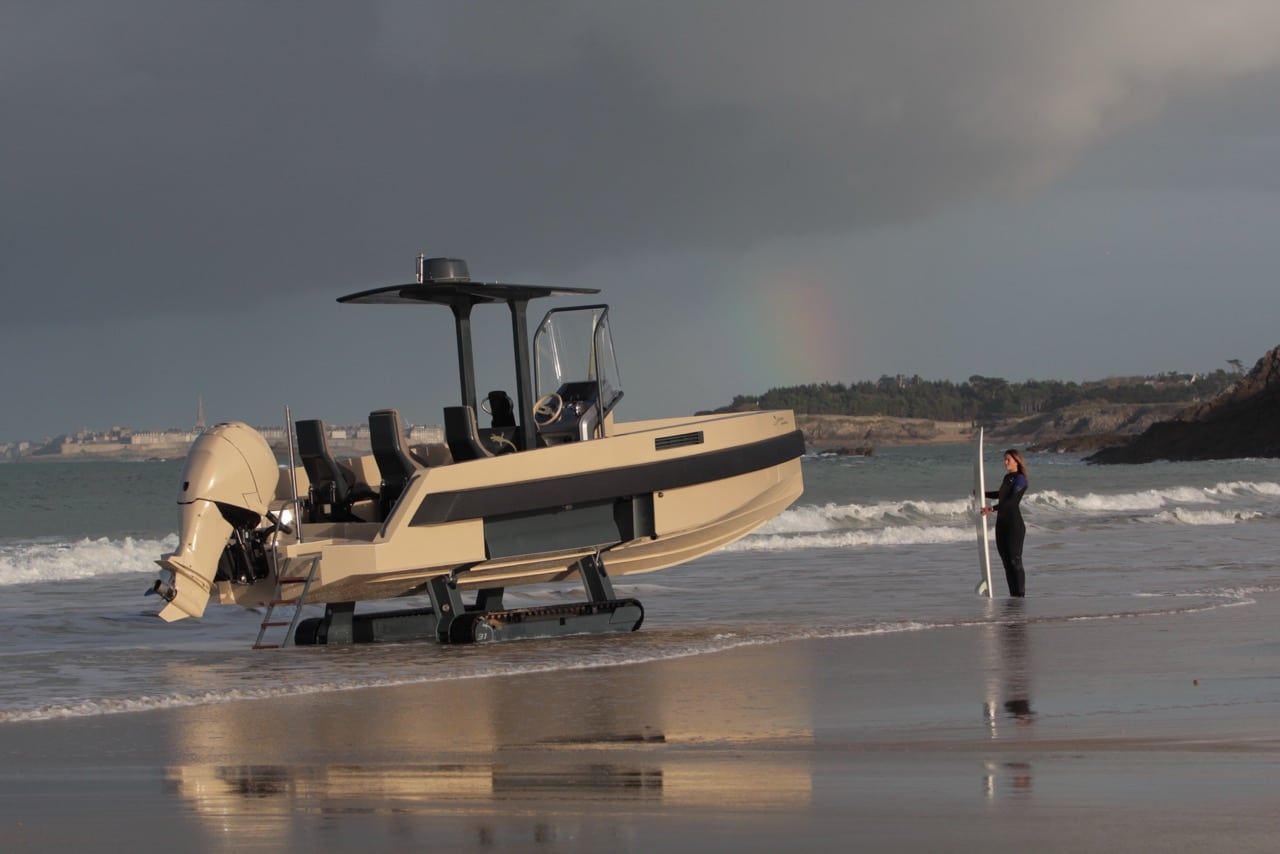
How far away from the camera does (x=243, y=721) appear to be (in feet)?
26.5

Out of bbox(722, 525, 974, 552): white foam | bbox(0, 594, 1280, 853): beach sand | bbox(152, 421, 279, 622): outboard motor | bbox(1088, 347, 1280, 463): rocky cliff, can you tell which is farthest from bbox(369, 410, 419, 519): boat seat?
bbox(1088, 347, 1280, 463): rocky cliff

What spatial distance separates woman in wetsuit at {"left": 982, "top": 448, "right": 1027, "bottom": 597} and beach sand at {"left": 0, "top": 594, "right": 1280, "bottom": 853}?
3.93m

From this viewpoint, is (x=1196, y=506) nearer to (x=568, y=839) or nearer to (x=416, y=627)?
(x=416, y=627)

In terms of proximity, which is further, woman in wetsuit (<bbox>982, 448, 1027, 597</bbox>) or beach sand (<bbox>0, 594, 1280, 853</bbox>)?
woman in wetsuit (<bbox>982, 448, 1027, 597</bbox>)

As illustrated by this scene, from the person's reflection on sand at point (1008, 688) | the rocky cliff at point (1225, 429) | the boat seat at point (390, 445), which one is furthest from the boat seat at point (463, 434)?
the rocky cliff at point (1225, 429)

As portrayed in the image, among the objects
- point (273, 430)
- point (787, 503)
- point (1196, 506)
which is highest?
point (273, 430)

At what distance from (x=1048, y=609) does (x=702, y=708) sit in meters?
5.81

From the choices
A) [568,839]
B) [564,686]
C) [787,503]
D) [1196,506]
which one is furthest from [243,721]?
[1196,506]

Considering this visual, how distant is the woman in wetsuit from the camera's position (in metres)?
13.9

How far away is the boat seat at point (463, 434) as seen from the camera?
11617mm

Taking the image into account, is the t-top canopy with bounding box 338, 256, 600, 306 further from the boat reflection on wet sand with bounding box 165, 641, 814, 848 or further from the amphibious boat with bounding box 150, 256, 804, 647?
the boat reflection on wet sand with bounding box 165, 641, 814, 848

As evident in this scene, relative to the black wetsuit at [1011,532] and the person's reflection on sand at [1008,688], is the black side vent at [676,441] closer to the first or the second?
the person's reflection on sand at [1008,688]

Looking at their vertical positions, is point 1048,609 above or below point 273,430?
below

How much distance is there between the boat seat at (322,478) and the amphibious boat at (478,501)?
0.02 meters
